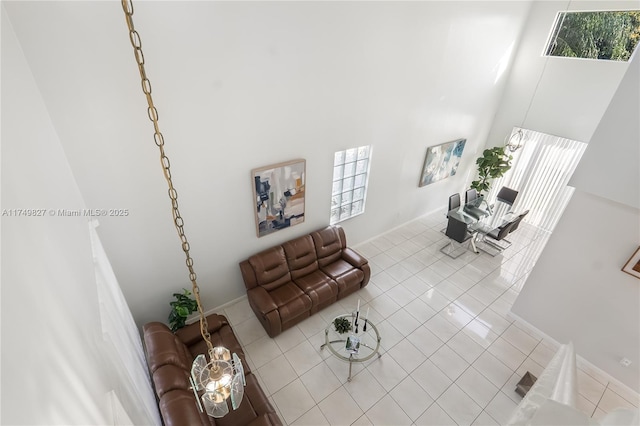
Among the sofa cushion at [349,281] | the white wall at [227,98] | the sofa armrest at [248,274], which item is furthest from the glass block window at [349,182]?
the sofa armrest at [248,274]

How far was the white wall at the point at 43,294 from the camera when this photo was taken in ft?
3.43

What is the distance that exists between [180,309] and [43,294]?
282 centimetres

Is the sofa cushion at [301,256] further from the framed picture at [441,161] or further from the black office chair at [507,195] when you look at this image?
the black office chair at [507,195]

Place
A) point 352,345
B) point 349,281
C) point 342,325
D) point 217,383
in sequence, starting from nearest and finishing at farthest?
point 217,383 < point 352,345 < point 342,325 < point 349,281

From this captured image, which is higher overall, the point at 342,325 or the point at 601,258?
the point at 601,258

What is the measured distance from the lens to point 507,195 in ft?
23.4

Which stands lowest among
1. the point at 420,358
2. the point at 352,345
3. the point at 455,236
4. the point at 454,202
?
the point at 420,358

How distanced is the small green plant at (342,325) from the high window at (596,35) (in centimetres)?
675

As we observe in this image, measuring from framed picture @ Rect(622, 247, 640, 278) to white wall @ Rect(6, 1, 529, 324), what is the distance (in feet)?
11.8

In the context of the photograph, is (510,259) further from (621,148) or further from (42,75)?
(42,75)

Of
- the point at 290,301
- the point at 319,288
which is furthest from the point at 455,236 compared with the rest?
the point at 290,301

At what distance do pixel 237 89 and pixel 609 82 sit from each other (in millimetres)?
6705

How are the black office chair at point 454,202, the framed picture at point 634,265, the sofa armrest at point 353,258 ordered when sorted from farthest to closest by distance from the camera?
the black office chair at point 454,202, the sofa armrest at point 353,258, the framed picture at point 634,265

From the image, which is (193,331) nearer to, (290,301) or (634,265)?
(290,301)
